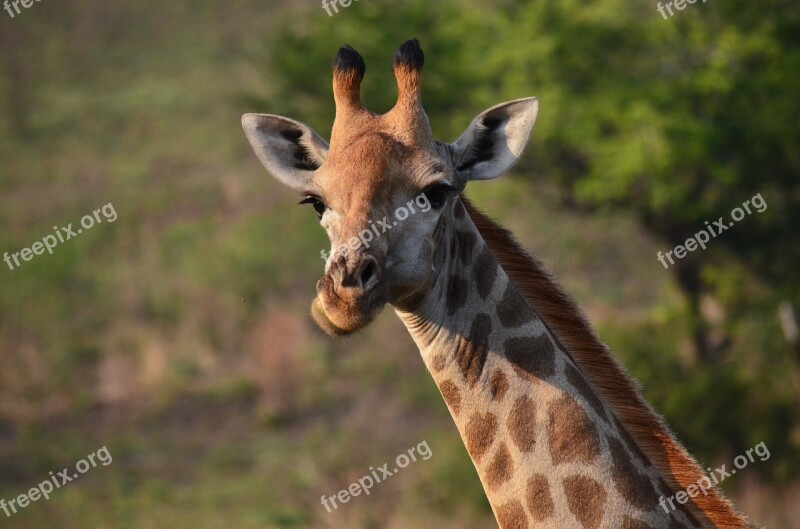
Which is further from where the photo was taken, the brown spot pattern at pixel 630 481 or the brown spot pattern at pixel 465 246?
the brown spot pattern at pixel 465 246

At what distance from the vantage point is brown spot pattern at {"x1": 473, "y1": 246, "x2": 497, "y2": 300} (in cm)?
593

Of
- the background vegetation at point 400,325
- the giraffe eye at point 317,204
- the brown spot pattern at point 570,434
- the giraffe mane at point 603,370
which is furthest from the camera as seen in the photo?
the background vegetation at point 400,325

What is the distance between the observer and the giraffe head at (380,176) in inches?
209

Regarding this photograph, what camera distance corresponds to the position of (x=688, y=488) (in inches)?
224

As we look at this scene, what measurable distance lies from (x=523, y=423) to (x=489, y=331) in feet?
1.65

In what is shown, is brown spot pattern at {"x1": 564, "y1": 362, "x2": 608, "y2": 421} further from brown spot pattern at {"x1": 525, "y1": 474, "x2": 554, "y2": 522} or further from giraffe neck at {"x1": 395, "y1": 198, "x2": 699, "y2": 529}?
brown spot pattern at {"x1": 525, "y1": 474, "x2": 554, "y2": 522}

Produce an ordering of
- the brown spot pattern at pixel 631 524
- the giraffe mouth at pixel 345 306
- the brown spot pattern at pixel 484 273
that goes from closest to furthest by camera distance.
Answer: the giraffe mouth at pixel 345 306 → the brown spot pattern at pixel 631 524 → the brown spot pattern at pixel 484 273

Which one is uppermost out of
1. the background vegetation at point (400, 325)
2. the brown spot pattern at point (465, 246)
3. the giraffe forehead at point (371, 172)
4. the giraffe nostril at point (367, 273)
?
the background vegetation at point (400, 325)

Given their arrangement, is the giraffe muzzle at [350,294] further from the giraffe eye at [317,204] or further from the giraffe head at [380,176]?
the giraffe eye at [317,204]

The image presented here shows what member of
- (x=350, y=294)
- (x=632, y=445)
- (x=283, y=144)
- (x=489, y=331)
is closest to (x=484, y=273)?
(x=489, y=331)

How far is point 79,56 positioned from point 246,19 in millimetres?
7827

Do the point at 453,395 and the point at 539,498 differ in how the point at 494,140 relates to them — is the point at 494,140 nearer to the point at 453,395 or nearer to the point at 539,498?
the point at 453,395

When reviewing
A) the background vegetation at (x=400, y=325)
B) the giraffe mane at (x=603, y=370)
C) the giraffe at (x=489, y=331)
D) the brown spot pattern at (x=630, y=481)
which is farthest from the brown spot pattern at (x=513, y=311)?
the background vegetation at (x=400, y=325)

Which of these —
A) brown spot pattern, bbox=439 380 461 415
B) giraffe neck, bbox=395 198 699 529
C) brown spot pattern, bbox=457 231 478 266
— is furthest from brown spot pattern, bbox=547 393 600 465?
brown spot pattern, bbox=457 231 478 266
